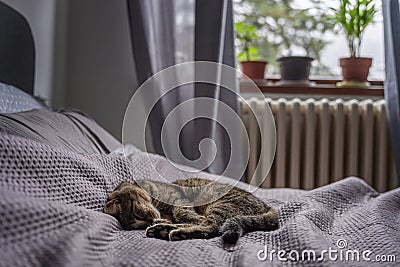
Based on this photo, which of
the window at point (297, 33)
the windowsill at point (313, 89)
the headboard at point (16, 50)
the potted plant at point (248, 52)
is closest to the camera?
the headboard at point (16, 50)

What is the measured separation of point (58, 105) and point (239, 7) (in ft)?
3.45

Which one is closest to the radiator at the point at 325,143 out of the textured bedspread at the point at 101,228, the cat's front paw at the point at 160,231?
the textured bedspread at the point at 101,228

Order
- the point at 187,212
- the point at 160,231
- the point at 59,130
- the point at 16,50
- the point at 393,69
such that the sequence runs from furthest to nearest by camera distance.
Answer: the point at 393,69, the point at 16,50, the point at 59,130, the point at 187,212, the point at 160,231

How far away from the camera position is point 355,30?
2.50 meters

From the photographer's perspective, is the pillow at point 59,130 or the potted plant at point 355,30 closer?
the pillow at point 59,130

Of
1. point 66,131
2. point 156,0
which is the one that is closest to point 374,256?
point 66,131

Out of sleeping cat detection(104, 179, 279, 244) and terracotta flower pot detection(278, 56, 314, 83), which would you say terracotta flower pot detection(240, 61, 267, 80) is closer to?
terracotta flower pot detection(278, 56, 314, 83)

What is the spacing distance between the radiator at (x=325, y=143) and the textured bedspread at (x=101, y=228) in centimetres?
102

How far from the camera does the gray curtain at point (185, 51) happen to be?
7.69 feet

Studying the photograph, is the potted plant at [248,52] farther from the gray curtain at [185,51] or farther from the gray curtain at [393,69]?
the gray curtain at [393,69]

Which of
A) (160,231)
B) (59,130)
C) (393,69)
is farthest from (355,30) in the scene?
(160,231)

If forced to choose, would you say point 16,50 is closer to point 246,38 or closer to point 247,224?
point 246,38

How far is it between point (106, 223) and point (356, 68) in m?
1.79

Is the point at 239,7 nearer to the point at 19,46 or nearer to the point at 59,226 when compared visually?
the point at 19,46
